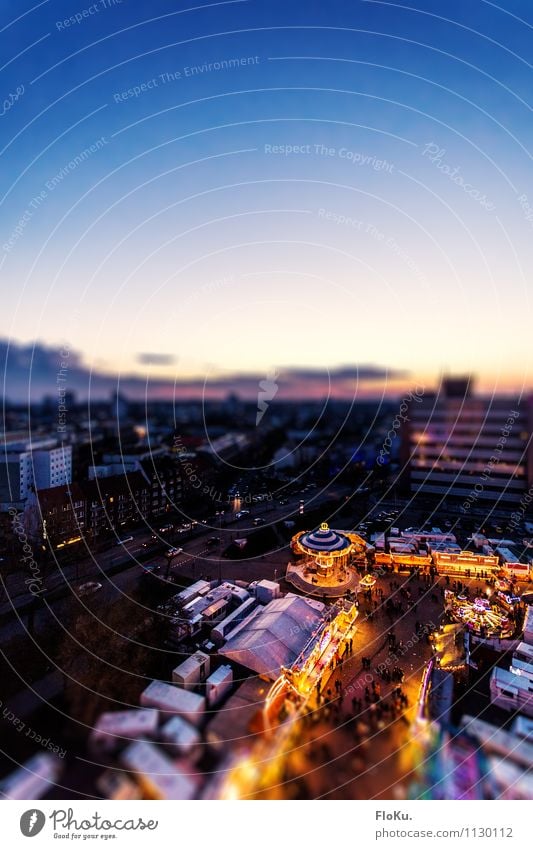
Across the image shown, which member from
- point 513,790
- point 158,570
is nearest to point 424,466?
point 158,570

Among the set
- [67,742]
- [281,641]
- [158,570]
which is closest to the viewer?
[67,742]

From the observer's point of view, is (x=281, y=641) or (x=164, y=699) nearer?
(x=164, y=699)

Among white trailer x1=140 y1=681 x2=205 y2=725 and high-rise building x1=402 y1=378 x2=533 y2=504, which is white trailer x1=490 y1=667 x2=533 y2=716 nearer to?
white trailer x1=140 y1=681 x2=205 y2=725

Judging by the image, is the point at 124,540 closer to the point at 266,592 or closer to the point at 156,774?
the point at 266,592

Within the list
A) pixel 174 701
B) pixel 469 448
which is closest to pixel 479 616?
pixel 174 701

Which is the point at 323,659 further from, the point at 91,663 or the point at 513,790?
the point at 91,663

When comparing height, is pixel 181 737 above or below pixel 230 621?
above

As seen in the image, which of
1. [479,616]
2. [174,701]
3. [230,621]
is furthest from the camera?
[479,616]
